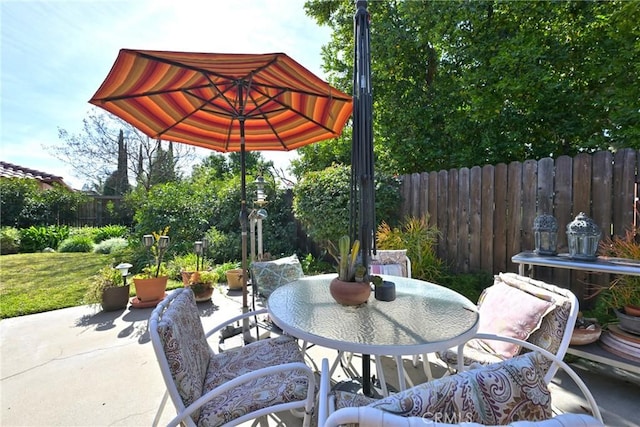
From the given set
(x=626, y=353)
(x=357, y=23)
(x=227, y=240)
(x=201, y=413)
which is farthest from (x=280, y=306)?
(x=227, y=240)

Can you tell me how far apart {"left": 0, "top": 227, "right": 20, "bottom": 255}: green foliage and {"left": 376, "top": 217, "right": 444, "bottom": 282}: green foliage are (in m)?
9.82

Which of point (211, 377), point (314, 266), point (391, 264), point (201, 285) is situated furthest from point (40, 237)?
point (391, 264)

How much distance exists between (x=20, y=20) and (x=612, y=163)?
7131 mm

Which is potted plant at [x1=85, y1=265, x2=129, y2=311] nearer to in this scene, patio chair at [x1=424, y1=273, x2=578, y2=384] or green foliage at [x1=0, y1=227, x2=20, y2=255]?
patio chair at [x1=424, y1=273, x2=578, y2=384]

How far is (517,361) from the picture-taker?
2.41 feet

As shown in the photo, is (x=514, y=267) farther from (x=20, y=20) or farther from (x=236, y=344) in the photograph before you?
(x=20, y=20)

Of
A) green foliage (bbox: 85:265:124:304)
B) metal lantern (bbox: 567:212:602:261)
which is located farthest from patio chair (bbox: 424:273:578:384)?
green foliage (bbox: 85:265:124:304)

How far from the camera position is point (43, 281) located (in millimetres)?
4977

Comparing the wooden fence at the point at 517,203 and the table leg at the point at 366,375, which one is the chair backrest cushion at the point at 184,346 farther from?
the wooden fence at the point at 517,203

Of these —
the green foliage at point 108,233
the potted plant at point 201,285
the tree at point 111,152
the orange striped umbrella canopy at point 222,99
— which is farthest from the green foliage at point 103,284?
the tree at point 111,152

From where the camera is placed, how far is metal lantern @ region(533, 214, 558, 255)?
2.63m

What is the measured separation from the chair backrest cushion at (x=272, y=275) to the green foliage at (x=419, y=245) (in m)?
1.76

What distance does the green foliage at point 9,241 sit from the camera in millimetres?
7609

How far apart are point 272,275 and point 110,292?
8.00ft
